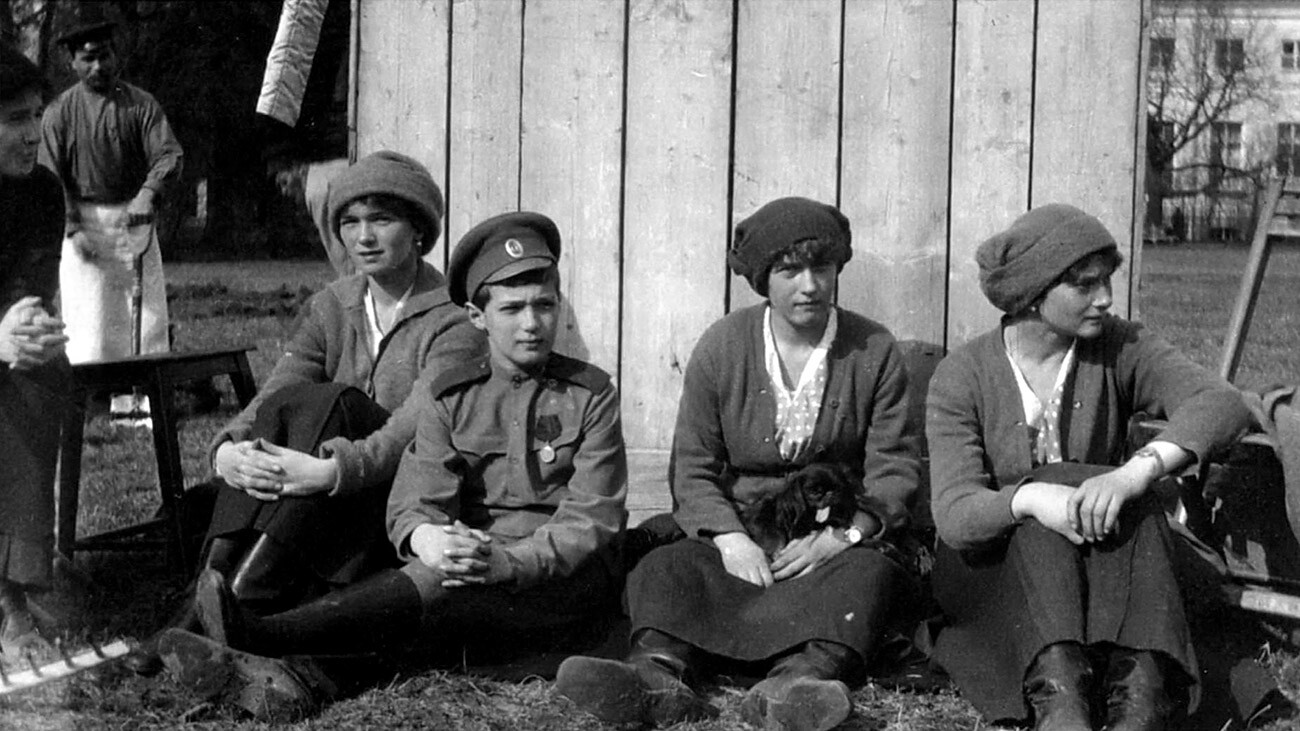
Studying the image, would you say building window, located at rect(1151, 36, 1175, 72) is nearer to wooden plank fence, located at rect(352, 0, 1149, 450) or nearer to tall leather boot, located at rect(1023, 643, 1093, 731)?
wooden plank fence, located at rect(352, 0, 1149, 450)

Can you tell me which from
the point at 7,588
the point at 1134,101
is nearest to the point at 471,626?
the point at 7,588

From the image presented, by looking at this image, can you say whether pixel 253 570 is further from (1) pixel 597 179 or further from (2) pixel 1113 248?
(2) pixel 1113 248

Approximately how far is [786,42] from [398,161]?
1.23 m

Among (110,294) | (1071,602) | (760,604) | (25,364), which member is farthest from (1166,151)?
(25,364)

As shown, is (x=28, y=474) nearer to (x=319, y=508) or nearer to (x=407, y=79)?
(x=319, y=508)

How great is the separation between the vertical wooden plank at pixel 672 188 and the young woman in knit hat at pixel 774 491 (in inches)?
22.4

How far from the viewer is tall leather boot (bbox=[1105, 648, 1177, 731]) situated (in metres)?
3.77

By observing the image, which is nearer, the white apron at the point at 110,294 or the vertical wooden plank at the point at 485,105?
the vertical wooden plank at the point at 485,105

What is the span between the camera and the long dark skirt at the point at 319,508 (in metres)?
4.33

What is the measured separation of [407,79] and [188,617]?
1.89 meters

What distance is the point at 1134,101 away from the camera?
5.05 metres

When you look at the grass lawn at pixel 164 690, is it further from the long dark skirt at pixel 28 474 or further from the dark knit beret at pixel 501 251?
the dark knit beret at pixel 501 251

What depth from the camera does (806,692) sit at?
12.6ft

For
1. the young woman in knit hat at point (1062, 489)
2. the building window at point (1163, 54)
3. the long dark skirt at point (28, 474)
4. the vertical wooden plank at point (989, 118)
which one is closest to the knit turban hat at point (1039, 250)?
the young woman in knit hat at point (1062, 489)
